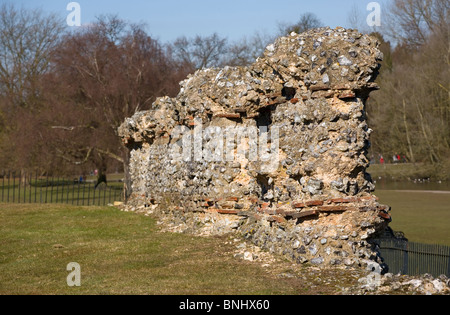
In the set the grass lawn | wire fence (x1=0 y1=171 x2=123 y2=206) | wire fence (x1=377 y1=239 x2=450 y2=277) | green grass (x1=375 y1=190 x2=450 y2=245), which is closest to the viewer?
the grass lawn

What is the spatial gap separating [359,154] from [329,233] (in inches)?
50.1

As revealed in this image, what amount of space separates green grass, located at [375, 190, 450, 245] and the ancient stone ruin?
557cm

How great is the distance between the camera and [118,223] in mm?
13203

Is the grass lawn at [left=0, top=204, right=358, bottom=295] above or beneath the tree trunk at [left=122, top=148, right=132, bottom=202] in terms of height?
beneath

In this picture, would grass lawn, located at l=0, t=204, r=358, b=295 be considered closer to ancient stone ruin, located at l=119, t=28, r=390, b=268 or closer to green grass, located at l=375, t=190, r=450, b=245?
ancient stone ruin, located at l=119, t=28, r=390, b=268

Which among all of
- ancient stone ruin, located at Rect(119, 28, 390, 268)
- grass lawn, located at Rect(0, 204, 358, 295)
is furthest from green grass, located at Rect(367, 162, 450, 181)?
ancient stone ruin, located at Rect(119, 28, 390, 268)

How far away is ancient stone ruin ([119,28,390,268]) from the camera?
26.1 ft

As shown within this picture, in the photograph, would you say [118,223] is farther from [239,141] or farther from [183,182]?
[239,141]

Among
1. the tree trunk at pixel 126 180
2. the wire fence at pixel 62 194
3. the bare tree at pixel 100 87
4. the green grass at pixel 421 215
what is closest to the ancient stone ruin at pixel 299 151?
the green grass at pixel 421 215

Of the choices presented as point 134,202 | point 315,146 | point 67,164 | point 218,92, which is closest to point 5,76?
point 67,164

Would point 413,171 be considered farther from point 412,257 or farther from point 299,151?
point 299,151

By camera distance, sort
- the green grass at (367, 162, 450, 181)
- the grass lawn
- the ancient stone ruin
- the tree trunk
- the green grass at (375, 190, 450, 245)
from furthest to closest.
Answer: the green grass at (367, 162, 450, 181) → the tree trunk → the green grass at (375, 190, 450, 245) → the ancient stone ruin → the grass lawn

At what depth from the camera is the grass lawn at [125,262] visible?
22.7 feet
